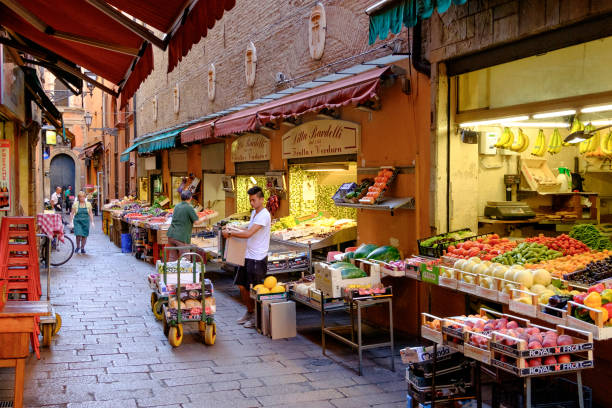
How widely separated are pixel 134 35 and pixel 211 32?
11505 millimetres

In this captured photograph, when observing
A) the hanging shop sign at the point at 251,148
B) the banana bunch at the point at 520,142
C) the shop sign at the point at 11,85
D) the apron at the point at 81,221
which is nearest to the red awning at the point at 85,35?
the shop sign at the point at 11,85

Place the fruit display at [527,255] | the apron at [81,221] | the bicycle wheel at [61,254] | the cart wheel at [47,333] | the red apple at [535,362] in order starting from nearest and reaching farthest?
the red apple at [535,362], the fruit display at [527,255], the cart wheel at [47,333], the bicycle wheel at [61,254], the apron at [81,221]

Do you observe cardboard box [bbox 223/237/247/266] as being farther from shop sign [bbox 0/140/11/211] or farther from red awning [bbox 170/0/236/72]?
shop sign [bbox 0/140/11/211]

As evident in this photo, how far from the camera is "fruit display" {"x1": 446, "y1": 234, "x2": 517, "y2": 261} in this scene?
6.43m

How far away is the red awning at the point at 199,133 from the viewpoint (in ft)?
46.4

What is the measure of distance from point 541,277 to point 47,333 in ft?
19.2

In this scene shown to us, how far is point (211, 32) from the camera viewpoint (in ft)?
56.1

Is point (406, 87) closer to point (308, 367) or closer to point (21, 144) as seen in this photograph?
point (308, 367)

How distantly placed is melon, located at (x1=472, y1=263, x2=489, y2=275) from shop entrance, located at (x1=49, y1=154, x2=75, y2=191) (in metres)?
42.9

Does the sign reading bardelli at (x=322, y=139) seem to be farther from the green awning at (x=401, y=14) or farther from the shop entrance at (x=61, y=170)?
the shop entrance at (x=61, y=170)

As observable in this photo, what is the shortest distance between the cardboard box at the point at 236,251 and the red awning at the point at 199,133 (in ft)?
19.4

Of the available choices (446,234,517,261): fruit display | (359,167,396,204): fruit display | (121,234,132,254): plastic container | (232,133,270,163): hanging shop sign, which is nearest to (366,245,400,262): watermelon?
(359,167,396,204): fruit display

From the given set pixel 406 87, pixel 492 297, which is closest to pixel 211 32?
pixel 406 87

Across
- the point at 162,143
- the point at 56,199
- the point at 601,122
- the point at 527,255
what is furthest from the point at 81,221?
the point at 527,255
